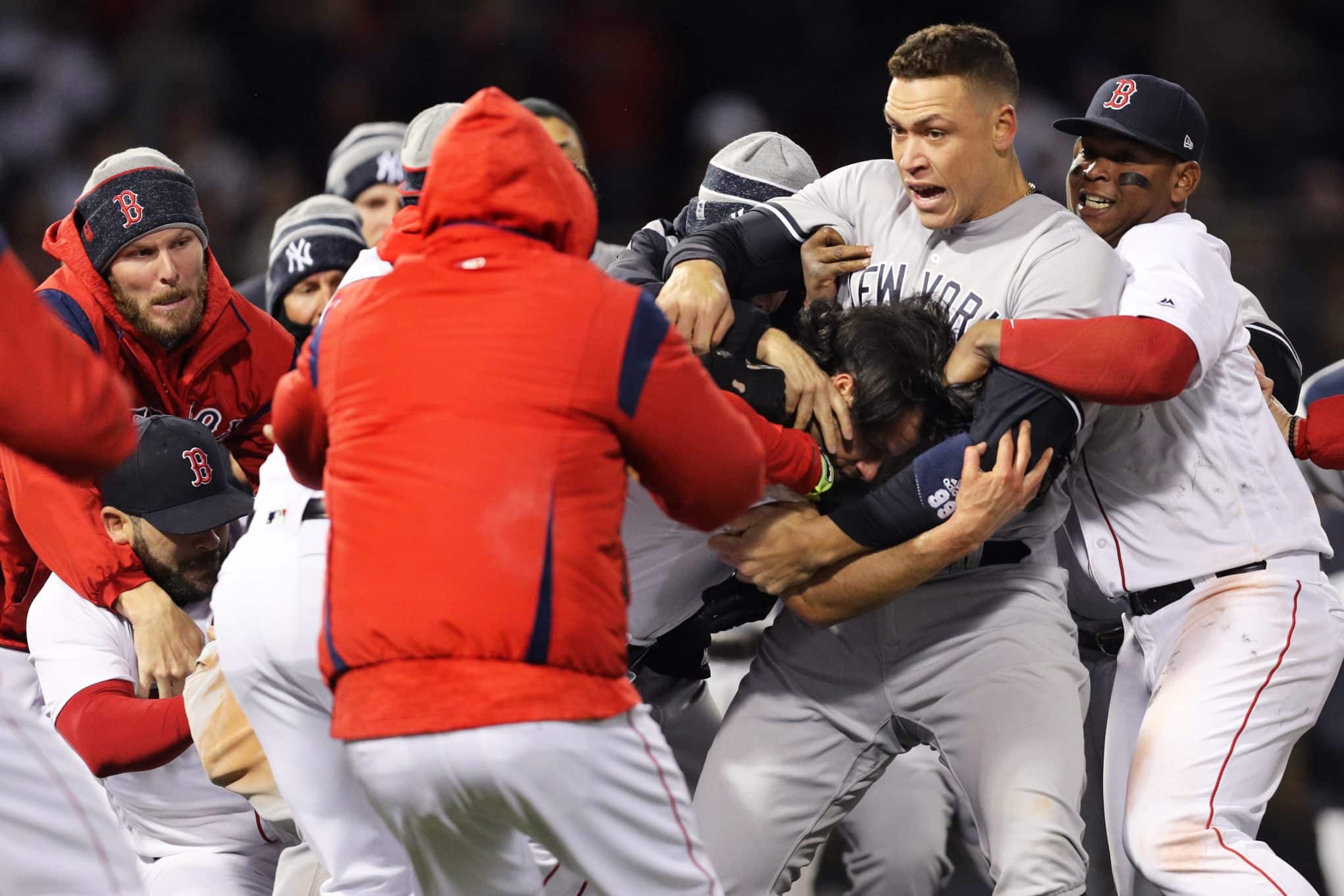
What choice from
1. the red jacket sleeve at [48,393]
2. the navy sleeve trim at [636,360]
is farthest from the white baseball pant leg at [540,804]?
the red jacket sleeve at [48,393]

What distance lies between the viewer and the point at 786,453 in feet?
9.58

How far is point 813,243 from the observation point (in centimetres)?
339

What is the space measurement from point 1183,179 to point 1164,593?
3.50 feet

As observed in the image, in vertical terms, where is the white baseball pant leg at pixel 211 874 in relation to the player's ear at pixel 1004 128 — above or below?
below

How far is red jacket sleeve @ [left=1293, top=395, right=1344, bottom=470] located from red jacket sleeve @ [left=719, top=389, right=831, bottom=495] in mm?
1503

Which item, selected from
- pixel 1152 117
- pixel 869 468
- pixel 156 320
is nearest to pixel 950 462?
pixel 869 468

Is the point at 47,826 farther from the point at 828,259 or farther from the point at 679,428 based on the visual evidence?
the point at 828,259

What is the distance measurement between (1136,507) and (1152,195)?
823mm

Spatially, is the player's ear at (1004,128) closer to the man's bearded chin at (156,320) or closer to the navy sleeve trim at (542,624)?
the navy sleeve trim at (542,624)

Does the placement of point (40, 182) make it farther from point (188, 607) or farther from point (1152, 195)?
point (1152, 195)

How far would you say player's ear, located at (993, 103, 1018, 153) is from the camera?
10.9 feet

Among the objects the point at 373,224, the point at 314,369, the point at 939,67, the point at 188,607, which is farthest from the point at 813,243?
the point at 373,224

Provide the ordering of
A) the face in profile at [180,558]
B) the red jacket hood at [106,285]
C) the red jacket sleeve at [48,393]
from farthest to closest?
the red jacket hood at [106,285] → the face in profile at [180,558] → the red jacket sleeve at [48,393]

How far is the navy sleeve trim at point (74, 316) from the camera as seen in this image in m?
3.88
